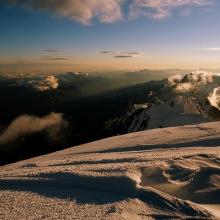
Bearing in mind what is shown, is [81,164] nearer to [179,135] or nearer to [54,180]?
[54,180]

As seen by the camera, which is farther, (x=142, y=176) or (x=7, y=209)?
(x=142, y=176)

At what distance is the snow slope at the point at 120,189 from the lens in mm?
5449

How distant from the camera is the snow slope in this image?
17.9ft

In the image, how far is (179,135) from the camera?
12.8 meters

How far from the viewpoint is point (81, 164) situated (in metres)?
8.41

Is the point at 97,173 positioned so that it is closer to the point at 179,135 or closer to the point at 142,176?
the point at 142,176

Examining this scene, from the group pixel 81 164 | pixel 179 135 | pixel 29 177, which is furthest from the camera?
pixel 179 135

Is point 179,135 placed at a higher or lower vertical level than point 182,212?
lower

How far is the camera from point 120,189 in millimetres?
6273

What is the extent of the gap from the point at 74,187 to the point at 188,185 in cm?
202

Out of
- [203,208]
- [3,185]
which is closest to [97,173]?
[3,185]

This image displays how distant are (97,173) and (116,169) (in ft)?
1.39

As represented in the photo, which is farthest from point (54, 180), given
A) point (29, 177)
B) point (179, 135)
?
point (179, 135)

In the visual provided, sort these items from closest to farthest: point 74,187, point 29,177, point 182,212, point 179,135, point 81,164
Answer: point 182,212
point 74,187
point 29,177
point 81,164
point 179,135
